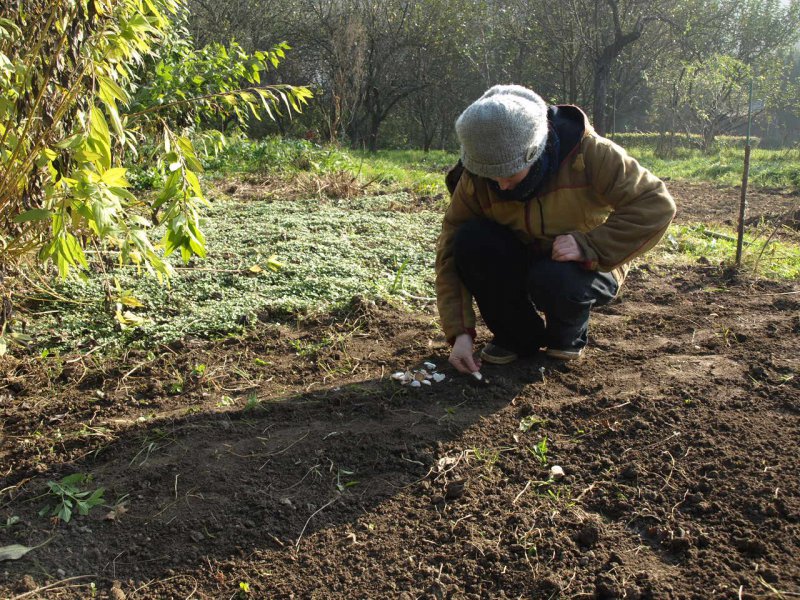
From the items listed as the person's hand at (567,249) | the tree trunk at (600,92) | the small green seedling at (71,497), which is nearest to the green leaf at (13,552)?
the small green seedling at (71,497)

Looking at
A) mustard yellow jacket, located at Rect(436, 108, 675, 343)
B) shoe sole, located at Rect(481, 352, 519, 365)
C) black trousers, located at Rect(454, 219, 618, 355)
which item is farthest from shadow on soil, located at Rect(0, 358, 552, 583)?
mustard yellow jacket, located at Rect(436, 108, 675, 343)

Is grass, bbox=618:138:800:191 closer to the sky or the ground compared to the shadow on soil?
closer to the sky

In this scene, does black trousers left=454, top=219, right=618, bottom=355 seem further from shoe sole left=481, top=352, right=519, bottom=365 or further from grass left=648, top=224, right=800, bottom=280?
grass left=648, top=224, right=800, bottom=280

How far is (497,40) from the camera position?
1864 centimetres

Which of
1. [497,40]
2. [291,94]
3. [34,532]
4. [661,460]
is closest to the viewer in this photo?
[34,532]

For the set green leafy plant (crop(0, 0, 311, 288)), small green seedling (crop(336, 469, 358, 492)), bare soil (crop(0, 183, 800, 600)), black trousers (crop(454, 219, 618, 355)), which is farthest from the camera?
Answer: black trousers (crop(454, 219, 618, 355))

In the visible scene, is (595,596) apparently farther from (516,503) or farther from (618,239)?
(618,239)

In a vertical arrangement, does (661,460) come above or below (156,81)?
below

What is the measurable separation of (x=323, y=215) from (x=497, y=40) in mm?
15133

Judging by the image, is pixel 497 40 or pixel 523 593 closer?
pixel 523 593

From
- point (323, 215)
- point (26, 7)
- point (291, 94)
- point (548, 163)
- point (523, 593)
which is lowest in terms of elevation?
point (523, 593)

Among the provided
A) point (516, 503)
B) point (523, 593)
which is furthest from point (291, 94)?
point (523, 593)

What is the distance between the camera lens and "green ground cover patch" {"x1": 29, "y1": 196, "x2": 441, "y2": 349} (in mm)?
3203

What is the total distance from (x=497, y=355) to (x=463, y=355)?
0.86 ft
